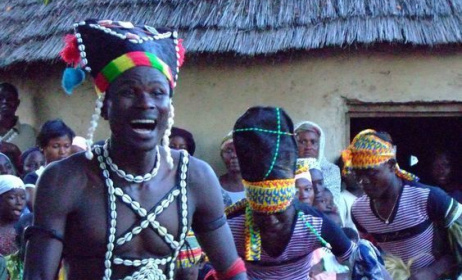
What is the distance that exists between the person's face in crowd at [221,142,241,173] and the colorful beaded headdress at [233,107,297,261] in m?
2.81

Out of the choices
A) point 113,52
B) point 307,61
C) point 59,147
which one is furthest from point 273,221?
point 307,61

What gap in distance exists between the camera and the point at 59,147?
7.62 m

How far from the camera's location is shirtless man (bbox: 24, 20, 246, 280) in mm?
3592

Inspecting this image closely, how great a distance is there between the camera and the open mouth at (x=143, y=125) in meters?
3.60

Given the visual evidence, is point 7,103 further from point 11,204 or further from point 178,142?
point 11,204

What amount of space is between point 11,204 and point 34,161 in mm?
1066

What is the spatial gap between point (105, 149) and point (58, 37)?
5867 mm

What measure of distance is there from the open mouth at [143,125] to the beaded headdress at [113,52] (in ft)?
0.35

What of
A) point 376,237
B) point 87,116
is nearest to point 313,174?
point 376,237

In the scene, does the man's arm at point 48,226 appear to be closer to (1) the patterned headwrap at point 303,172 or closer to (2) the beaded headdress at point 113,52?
(2) the beaded headdress at point 113,52

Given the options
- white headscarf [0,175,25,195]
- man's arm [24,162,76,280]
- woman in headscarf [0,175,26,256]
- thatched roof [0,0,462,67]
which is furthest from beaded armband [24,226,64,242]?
thatched roof [0,0,462,67]

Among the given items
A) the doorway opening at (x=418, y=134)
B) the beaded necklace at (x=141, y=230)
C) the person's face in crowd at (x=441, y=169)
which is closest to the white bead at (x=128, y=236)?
the beaded necklace at (x=141, y=230)

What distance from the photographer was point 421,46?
29.0ft

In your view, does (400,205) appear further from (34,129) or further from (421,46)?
(34,129)
